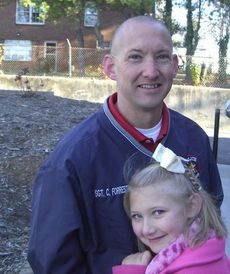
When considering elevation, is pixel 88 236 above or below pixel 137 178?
below

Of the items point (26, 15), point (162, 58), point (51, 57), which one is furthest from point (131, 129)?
point (26, 15)

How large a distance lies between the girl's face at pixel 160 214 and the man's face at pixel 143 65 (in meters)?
0.45

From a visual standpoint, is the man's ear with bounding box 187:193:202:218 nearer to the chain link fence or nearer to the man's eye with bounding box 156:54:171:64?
the man's eye with bounding box 156:54:171:64

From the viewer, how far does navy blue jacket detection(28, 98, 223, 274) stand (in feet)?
7.48

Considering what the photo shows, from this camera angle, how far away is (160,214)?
6.97ft

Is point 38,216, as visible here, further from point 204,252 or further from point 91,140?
point 204,252

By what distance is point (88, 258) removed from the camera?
2.39 metres

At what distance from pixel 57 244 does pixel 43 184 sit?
25cm

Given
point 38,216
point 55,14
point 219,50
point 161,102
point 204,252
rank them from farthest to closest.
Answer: point 219,50
point 55,14
point 161,102
point 38,216
point 204,252

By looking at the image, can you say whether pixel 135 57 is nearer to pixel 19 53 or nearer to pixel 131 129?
pixel 131 129

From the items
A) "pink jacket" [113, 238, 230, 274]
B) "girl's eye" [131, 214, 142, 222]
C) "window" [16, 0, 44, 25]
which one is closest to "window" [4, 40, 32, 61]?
"window" [16, 0, 44, 25]

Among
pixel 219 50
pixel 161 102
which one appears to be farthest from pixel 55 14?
pixel 161 102

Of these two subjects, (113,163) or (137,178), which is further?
(113,163)

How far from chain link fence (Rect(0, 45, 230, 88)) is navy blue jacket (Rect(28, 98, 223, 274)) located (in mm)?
12103
